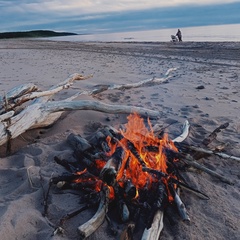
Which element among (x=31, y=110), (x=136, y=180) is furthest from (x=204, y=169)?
(x=31, y=110)

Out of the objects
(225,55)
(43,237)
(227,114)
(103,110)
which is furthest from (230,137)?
(225,55)

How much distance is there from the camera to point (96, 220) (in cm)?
295

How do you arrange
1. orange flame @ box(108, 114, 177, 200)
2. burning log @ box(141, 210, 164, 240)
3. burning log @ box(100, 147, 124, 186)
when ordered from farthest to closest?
1. orange flame @ box(108, 114, 177, 200)
2. burning log @ box(100, 147, 124, 186)
3. burning log @ box(141, 210, 164, 240)

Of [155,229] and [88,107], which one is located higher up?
[155,229]

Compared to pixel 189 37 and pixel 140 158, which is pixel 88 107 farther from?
pixel 189 37

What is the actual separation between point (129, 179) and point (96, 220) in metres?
0.54

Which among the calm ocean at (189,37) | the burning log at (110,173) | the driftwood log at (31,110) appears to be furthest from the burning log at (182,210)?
the calm ocean at (189,37)

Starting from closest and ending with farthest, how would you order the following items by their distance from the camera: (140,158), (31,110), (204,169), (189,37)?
(140,158) < (204,169) < (31,110) < (189,37)

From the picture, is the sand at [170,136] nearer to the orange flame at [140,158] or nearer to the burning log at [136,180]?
the burning log at [136,180]

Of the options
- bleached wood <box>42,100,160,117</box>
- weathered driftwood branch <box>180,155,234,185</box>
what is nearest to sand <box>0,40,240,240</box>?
weathered driftwood branch <box>180,155,234,185</box>

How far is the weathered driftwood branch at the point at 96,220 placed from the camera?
111 inches

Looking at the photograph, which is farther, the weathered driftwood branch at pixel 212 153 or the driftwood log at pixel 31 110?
the driftwood log at pixel 31 110

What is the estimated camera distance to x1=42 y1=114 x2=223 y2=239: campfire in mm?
3030

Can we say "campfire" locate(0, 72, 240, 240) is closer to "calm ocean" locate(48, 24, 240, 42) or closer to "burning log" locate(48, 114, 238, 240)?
"burning log" locate(48, 114, 238, 240)
